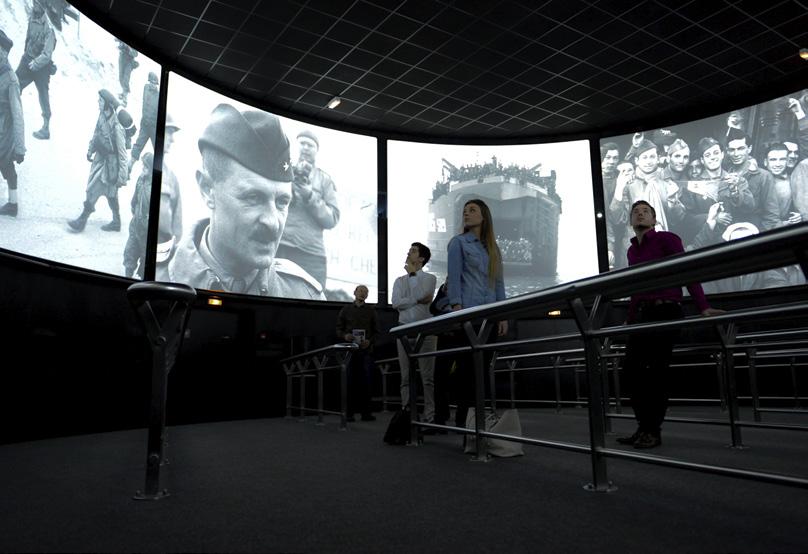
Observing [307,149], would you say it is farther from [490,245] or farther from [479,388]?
[479,388]

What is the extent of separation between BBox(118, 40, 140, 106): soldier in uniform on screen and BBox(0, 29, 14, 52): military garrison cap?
4.13 feet

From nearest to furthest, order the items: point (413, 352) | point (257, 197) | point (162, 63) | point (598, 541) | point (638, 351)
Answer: point (598, 541) → point (638, 351) → point (413, 352) → point (162, 63) → point (257, 197)

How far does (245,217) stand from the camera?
20.1 ft

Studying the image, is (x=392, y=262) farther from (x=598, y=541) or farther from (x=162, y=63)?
(x=598, y=541)

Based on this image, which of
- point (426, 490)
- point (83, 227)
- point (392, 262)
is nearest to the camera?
point (426, 490)

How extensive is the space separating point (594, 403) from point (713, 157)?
6.41 metres

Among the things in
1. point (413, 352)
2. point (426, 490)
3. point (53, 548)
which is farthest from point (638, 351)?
point (53, 548)

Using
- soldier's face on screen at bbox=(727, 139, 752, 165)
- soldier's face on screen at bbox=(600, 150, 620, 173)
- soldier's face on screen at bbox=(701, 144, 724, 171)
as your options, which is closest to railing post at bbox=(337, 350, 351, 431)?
soldier's face on screen at bbox=(600, 150, 620, 173)

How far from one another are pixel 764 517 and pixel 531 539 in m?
0.65

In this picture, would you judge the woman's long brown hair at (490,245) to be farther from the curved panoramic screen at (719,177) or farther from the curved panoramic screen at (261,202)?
the curved panoramic screen at (719,177)

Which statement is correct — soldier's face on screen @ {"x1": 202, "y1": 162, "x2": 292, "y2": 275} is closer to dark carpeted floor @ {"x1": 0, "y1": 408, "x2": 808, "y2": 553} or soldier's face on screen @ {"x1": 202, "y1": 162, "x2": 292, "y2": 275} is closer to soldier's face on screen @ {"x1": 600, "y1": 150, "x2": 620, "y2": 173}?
dark carpeted floor @ {"x1": 0, "y1": 408, "x2": 808, "y2": 553}

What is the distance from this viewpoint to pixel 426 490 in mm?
1787

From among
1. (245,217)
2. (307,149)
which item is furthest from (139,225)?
(307,149)

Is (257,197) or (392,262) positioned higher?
(257,197)
